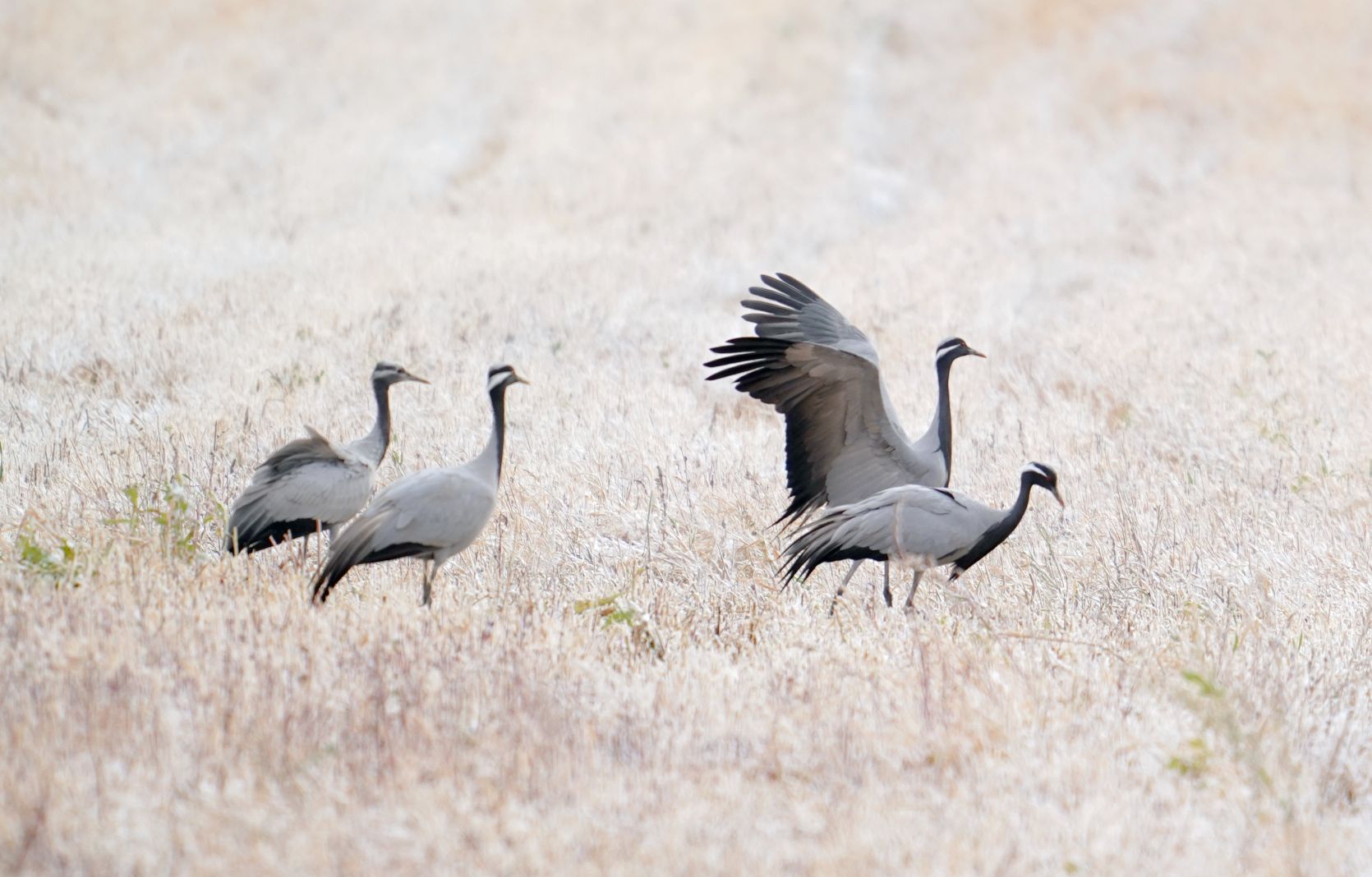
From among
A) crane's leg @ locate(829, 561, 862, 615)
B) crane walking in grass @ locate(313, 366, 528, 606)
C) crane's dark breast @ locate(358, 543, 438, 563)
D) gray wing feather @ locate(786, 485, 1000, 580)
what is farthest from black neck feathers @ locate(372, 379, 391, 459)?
crane's leg @ locate(829, 561, 862, 615)

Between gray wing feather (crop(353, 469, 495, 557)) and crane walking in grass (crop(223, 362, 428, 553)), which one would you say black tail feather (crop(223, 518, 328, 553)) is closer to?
crane walking in grass (crop(223, 362, 428, 553))

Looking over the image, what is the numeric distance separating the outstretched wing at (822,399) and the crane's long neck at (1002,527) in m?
0.78

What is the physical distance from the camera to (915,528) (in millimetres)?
5984

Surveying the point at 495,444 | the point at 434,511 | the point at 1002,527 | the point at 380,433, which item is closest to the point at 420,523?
the point at 434,511

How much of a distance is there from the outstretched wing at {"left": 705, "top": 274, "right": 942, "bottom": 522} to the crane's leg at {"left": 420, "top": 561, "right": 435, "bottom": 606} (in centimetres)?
156

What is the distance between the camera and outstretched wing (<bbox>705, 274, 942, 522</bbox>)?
648 cm

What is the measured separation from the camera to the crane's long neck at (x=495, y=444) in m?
5.78

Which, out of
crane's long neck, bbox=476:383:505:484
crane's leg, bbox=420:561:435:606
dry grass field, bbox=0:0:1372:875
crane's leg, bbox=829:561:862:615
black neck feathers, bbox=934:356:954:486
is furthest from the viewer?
black neck feathers, bbox=934:356:954:486

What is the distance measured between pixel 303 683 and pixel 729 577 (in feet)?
Result: 8.46

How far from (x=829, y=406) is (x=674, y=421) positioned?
244 cm

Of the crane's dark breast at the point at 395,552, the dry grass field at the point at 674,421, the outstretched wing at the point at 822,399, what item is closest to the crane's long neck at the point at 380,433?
the dry grass field at the point at 674,421

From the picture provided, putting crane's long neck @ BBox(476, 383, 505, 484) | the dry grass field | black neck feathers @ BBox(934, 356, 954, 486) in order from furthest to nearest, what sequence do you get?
black neck feathers @ BBox(934, 356, 954, 486) < crane's long neck @ BBox(476, 383, 505, 484) < the dry grass field

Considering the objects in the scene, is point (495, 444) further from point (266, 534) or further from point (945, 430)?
point (945, 430)

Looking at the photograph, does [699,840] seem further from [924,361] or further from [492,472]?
[924,361]
